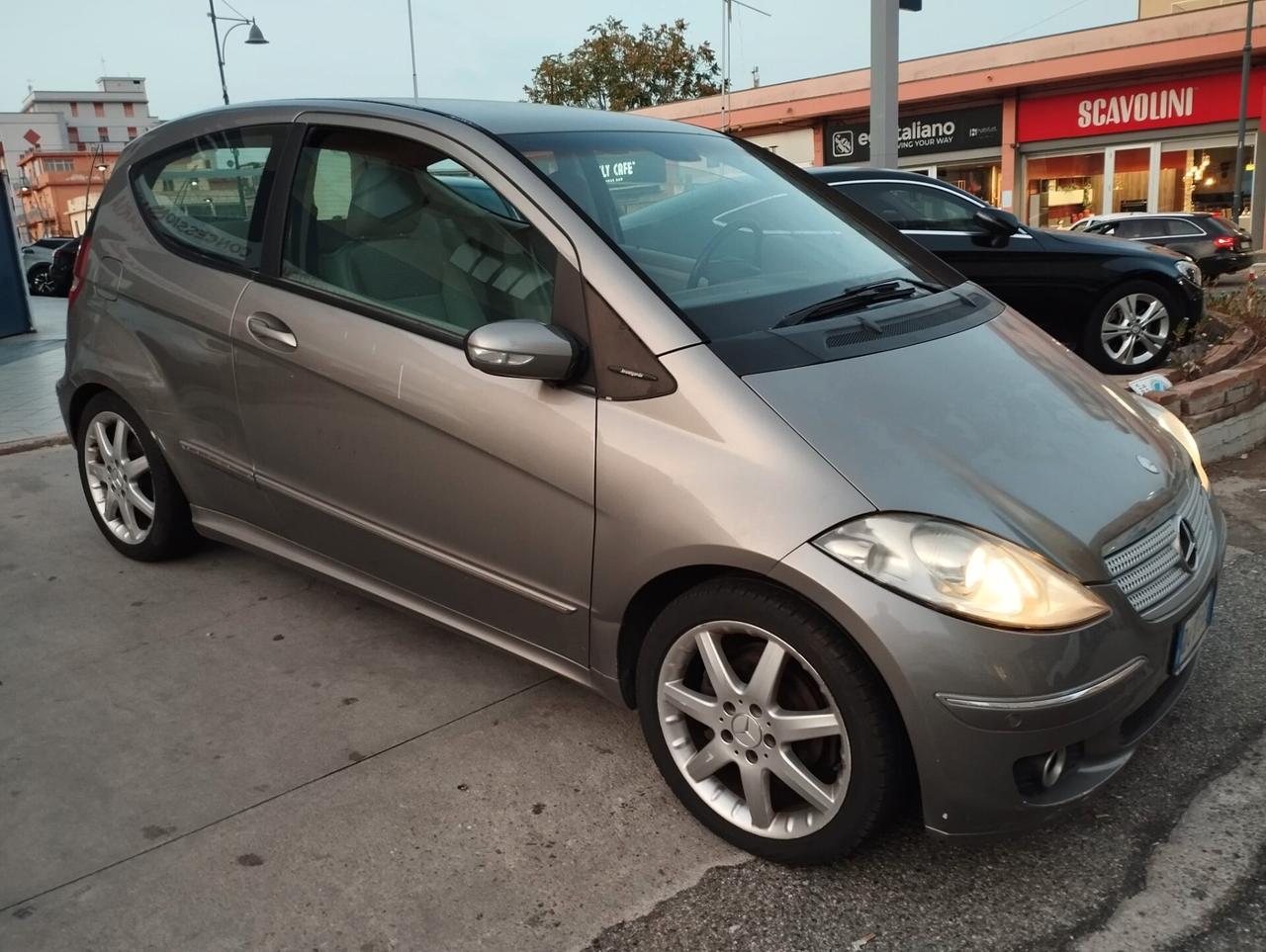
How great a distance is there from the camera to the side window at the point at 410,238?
2.96 metres

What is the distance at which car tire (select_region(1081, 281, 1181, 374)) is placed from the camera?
757 cm

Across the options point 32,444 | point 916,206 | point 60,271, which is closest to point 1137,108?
point 916,206

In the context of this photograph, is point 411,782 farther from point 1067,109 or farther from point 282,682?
point 1067,109

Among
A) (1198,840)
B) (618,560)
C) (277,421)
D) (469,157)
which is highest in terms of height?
(469,157)

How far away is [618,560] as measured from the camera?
2646 millimetres

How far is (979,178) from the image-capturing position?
3070 cm

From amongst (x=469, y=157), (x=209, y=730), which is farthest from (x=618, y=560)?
(x=209, y=730)

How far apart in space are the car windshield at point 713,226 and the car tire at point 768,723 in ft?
2.34

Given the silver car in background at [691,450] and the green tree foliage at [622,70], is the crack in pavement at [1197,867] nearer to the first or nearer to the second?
the silver car in background at [691,450]

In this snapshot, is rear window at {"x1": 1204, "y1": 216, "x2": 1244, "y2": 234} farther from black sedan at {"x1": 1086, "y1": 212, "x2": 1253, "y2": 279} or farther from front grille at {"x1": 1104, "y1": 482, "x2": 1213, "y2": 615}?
front grille at {"x1": 1104, "y1": 482, "x2": 1213, "y2": 615}

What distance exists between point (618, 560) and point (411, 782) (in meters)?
0.86

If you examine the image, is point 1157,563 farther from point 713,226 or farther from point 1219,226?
point 1219,226

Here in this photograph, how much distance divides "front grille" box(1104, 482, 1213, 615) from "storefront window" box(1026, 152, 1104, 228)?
92.4 feet

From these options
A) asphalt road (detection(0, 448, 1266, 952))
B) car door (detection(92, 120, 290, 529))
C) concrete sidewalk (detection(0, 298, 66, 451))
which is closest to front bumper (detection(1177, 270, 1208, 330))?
asphalt road (detection(0, 448, 1266, 952))
